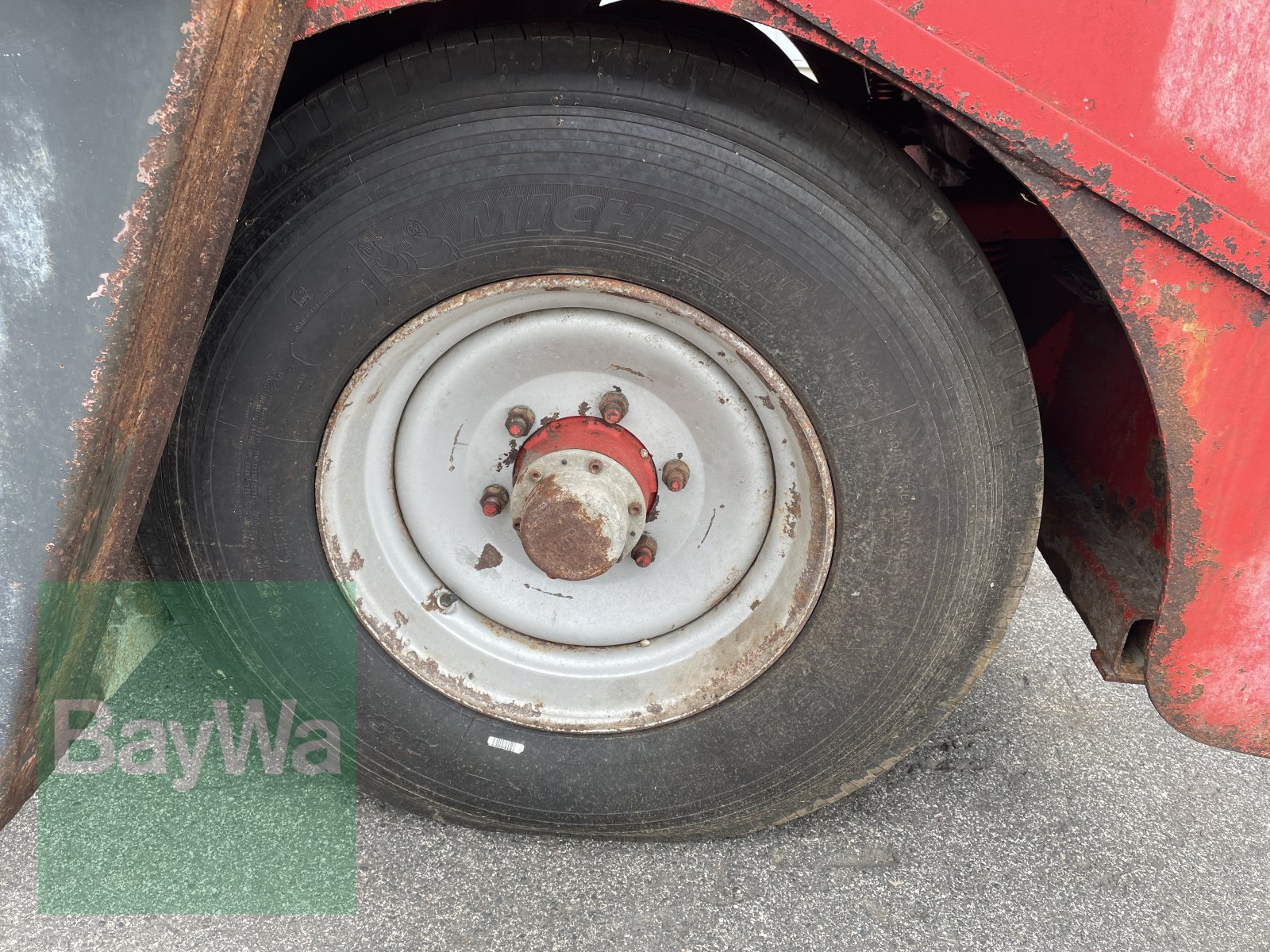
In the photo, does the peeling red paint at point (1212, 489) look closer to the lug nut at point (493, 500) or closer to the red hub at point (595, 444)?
the red hub at point (595, 444)

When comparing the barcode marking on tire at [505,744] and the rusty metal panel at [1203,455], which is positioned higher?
the rusty metal panel at [1203,455]

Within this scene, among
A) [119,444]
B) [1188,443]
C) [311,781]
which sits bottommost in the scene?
[311,781]

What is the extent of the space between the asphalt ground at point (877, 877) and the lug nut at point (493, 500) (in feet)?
2.06

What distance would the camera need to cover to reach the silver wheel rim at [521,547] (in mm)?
1599

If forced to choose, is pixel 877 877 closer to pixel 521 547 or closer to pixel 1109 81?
pixel 521 547

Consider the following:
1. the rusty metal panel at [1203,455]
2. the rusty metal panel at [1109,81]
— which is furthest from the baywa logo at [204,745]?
the rusty metal panel at [1203,455]

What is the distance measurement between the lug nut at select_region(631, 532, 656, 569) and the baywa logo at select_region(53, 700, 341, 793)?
0.64 metres

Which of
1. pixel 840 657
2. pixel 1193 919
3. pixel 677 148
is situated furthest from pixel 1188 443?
pixel 1193 919

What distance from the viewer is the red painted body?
1124 millimetres

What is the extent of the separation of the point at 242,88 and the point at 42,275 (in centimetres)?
33

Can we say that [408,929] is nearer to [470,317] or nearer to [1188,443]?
[470,317]

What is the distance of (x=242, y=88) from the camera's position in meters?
1.14

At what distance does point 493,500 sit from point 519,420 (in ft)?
0.52

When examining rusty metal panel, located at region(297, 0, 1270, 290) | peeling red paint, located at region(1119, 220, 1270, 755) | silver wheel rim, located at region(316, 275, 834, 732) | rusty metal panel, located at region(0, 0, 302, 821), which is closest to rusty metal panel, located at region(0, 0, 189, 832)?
rusty metal panel, located at region(0, 0, 302, 821)
